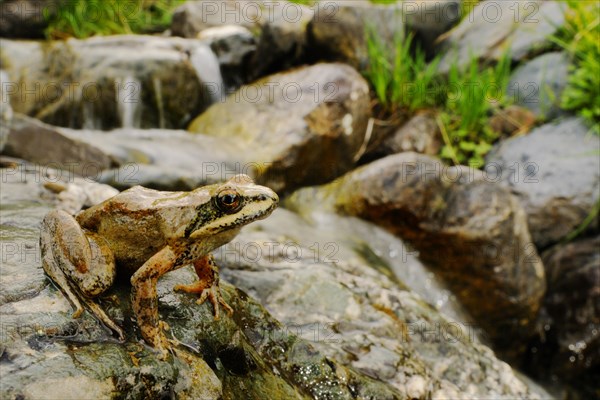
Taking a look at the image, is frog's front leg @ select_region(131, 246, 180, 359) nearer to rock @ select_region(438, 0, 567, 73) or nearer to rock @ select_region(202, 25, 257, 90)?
rock @ select_region(202, 25, 257, 90)

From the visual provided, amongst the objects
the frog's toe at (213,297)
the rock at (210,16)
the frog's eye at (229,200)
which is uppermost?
the frog's eye at (229,200)

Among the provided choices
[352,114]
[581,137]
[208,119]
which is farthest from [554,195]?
[208,119]

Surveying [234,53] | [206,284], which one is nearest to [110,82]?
[234,53]

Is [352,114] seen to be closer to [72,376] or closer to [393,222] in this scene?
[393,222]

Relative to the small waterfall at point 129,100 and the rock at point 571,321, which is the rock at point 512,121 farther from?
the small waterfall at point 129,100

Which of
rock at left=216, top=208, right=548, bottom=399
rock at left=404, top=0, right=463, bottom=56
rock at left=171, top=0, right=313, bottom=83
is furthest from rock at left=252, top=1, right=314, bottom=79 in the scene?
rock at left=216, top=208, right=548, bottom=399

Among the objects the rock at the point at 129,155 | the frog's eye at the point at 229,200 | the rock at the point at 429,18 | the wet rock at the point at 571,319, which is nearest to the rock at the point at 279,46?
the rock at the point at 429,18
